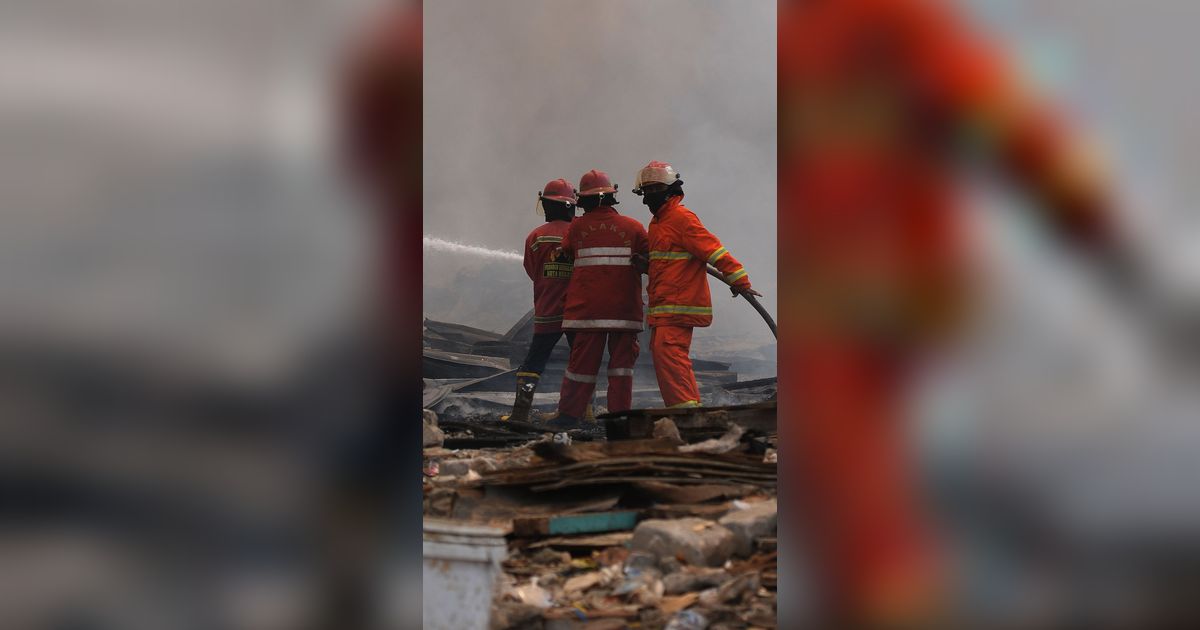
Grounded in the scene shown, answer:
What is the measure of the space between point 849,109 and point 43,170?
204 cm

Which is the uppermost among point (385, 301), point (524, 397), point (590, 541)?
point (385, 301)

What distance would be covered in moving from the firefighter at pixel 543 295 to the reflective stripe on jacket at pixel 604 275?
0.02 m

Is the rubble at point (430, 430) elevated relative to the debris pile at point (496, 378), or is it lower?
lower

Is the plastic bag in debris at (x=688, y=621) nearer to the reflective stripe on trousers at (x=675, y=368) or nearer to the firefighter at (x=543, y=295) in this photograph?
the reflective stripe on trousers at (x=675, y=368)

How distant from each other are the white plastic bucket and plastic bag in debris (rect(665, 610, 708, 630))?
472 millimetres

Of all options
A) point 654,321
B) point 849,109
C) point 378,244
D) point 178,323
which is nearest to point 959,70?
point 849,109

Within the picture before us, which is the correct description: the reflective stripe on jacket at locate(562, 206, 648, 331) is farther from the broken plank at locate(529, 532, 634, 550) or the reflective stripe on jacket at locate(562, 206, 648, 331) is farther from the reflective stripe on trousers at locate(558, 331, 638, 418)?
the broken plank at locate(529, 532, 634, 550)

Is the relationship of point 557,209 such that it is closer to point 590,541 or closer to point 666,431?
point 666,431

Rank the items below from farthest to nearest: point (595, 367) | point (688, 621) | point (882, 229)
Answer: point (595, 367)
point (688, 621)
point (882, 229)

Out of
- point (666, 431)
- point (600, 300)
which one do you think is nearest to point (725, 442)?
point (666, 431)

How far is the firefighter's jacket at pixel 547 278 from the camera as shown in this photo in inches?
106

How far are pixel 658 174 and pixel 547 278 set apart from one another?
41 centimetres

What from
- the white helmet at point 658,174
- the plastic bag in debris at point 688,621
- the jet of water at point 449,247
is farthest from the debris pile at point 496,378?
the plastic bag in debris at point 688,621

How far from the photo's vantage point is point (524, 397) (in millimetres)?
2717
